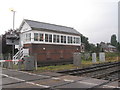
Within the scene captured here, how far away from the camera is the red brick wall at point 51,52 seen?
19.8 m

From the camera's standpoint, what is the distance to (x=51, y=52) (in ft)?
70.8

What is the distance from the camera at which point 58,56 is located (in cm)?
2275

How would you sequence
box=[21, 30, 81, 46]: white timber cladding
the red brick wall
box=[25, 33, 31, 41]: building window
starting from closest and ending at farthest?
the red brick wall → box=[21, 30, 81, 46]: white timber cladding → box=[25, 33, 31, 41]: building window

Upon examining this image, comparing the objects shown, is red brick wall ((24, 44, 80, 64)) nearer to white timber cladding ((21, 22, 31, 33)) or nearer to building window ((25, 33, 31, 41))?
building window ((25, 33, 31, 41))

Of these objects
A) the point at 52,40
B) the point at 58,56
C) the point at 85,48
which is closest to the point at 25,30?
the point at 52,40

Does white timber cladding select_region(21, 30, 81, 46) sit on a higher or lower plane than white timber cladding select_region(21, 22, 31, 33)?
lower

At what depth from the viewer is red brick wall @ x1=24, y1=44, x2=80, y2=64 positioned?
19.8 meters

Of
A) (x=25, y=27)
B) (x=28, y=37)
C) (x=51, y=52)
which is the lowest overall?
(x=51, y=52)

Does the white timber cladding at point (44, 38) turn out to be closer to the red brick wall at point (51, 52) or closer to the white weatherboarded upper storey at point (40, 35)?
the white weatherboarded upper storey at point (40, 35)

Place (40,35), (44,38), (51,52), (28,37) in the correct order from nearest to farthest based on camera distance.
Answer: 1. (40,35)
2. (28,37)
3. (44,38)
4. (51,52)

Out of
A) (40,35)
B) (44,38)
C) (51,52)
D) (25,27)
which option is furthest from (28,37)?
(51,52)

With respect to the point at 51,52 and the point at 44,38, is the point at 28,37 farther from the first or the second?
the point at 51,52

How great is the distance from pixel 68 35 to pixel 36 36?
6.65 m

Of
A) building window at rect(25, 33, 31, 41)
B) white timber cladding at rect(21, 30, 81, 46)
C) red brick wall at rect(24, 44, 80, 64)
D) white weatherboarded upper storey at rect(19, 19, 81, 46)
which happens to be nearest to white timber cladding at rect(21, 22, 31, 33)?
white weatherboarded upper storey at rect(19, 19, 81, 46)
